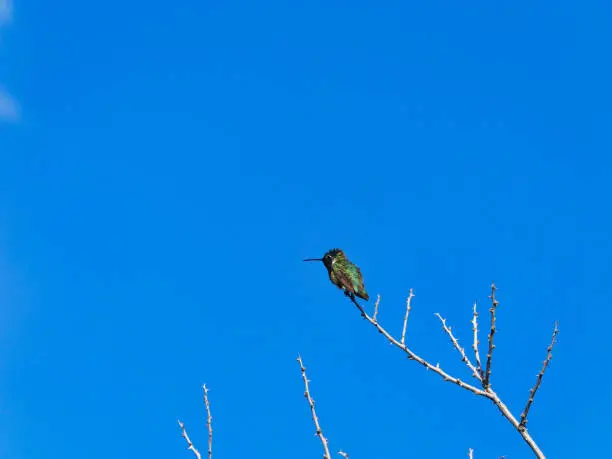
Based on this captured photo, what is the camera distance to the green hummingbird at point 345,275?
10.9 meters

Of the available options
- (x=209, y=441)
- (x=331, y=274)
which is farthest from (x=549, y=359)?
(x=331, y=274)

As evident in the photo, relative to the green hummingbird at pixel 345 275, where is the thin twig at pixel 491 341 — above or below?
below

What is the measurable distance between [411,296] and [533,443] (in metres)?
3.06

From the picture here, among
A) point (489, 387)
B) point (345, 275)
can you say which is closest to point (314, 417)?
point (489, 387)

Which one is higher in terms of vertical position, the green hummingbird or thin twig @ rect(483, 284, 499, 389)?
the green hummingbird

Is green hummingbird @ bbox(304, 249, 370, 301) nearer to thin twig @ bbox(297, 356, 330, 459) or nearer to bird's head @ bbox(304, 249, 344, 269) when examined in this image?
bird's head @ bbox(304, 249, 344, 269)

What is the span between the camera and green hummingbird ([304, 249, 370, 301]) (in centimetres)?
1090

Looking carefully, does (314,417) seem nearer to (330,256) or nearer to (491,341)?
(491,341)

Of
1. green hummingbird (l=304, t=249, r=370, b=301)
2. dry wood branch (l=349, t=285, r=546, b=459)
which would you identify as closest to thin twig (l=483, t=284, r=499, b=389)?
dry wood branch (l=349, t=285, r=546, b=459)

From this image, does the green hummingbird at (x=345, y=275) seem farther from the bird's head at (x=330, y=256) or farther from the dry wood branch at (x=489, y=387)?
the dry wood branch at (x=489, y=387)

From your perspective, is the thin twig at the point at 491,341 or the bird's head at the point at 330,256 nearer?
the thin twig at the point at 491,341

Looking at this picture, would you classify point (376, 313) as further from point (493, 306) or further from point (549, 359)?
point (549, 359)

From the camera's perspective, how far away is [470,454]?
728 cm

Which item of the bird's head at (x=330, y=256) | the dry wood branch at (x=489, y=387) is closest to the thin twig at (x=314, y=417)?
the dry wood branch at (x=489, y=387)
